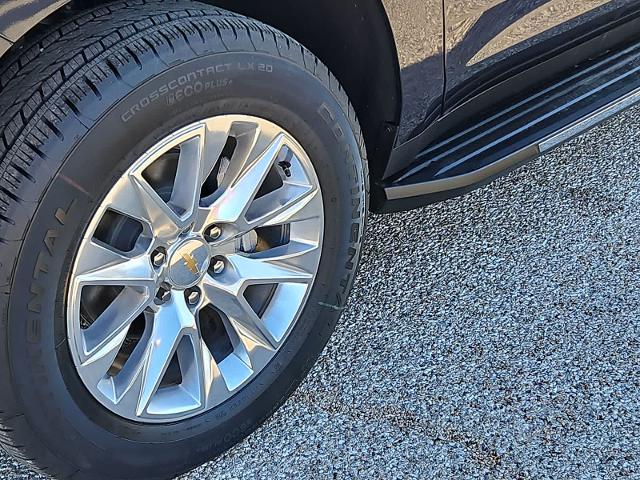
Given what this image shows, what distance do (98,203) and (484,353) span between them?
4.29 ft

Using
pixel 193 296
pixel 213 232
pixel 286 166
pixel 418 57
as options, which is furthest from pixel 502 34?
pixel 193 296

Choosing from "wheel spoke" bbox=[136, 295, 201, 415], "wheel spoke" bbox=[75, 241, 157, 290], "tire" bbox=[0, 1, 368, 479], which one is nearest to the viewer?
"tire" bbox=[0, 1, 368, 479]

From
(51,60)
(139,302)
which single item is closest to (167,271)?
(139,302)

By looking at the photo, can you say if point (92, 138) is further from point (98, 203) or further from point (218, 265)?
point (218, 265)

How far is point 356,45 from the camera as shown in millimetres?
2076

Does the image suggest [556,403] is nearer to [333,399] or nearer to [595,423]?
[595,423]

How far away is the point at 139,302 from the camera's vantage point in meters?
1.78

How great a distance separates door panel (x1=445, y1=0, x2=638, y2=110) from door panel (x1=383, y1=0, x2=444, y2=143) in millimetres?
39

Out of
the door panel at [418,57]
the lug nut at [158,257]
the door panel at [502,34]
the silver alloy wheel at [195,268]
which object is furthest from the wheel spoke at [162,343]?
the door panel at [502,34]

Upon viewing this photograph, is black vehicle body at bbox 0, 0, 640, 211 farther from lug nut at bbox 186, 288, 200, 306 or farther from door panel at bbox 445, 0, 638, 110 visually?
lug nut at bbox 186, 288, 200, 306

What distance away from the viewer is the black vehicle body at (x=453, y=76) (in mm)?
2043

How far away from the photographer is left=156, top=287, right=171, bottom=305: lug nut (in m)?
1.82

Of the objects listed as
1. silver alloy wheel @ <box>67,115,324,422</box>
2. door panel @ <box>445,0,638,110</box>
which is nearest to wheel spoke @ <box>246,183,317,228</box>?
silver alloy wheel @ <box>67,115,324,422</box>

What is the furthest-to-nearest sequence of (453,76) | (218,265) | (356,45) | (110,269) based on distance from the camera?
(453,76)
(356,45)
(218,265)
(110,269)
